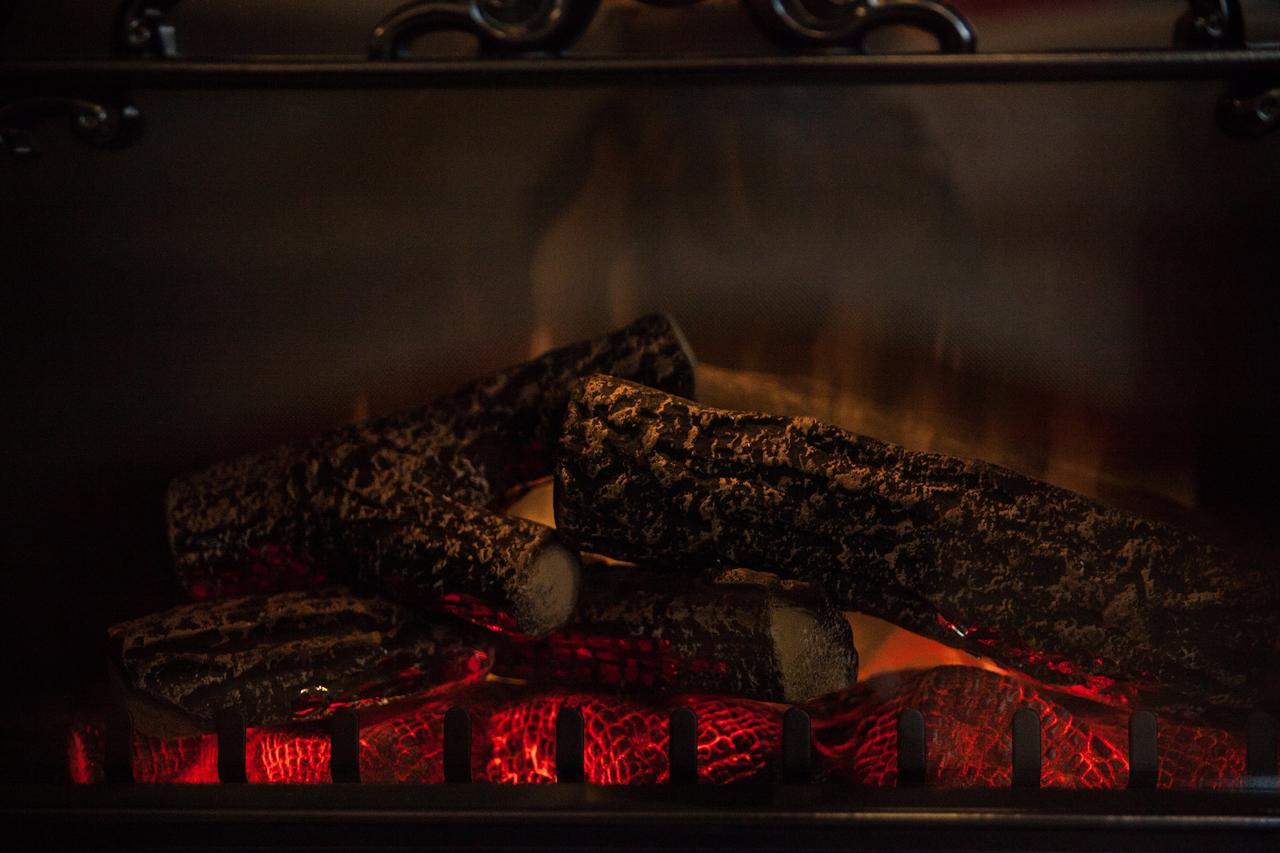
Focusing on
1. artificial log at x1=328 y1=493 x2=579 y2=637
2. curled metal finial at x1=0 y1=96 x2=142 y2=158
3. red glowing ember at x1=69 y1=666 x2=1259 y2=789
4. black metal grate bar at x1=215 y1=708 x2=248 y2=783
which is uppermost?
curled metal finial at x1=0 y1=96 x2=142 y2=158

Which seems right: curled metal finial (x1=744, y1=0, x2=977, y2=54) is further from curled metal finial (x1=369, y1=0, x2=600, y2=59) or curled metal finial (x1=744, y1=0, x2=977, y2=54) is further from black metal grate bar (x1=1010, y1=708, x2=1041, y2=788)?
black metal grate bar (x1=1010, y1=708, x2=1041, y2=788)

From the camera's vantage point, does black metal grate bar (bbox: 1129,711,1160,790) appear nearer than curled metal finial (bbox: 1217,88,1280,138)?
Yes

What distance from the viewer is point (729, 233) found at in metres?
0.77

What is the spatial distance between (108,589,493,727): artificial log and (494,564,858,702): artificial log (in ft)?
0.18

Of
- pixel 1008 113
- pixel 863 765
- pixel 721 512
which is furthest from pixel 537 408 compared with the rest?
pixel 1008 113

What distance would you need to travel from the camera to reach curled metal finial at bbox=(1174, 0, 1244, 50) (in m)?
0.62

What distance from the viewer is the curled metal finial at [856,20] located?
2.02ft

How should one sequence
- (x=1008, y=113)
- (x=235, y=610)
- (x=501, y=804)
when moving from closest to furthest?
(x=501, y=804) → (x=235, y=610) → (x=1008, y=113)

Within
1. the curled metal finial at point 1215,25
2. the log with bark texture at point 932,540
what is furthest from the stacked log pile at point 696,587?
the curled metal finial at point 1215,25

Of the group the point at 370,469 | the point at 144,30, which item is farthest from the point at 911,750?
the point at 144,30

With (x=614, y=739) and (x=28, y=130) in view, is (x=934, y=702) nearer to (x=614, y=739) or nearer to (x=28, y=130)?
(x=614, y=739)

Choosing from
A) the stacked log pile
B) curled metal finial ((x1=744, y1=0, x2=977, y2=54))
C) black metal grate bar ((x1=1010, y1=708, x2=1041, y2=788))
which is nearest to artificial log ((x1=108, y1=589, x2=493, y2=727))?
the stacked log pile

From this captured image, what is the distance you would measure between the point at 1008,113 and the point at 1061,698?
0.42 m

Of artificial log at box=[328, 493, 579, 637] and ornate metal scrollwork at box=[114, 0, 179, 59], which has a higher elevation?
ornate metal scrollwork at box=[114, 0, 179, 59]
